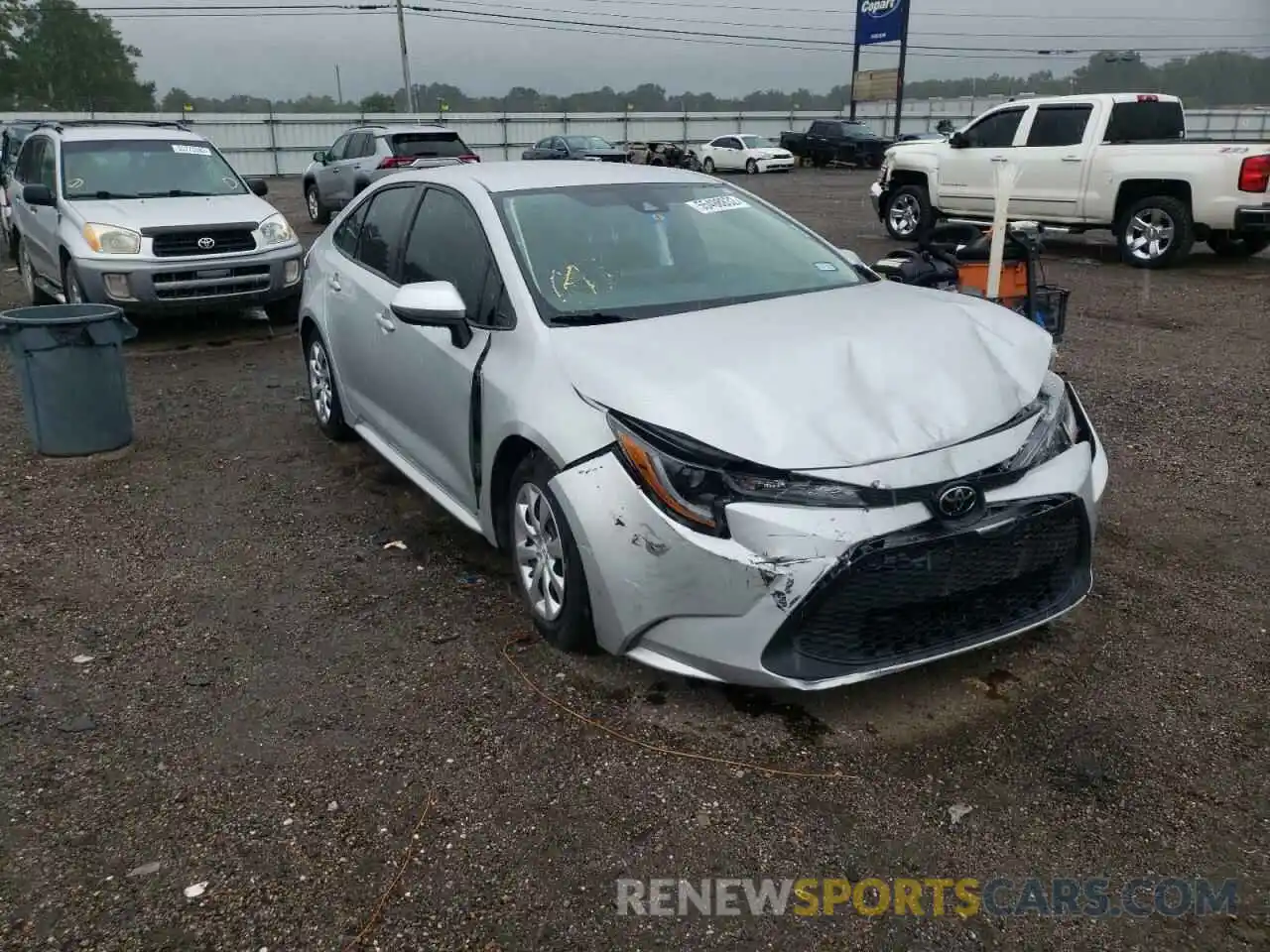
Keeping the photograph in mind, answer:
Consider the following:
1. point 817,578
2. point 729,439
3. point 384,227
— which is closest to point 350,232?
point 384,227

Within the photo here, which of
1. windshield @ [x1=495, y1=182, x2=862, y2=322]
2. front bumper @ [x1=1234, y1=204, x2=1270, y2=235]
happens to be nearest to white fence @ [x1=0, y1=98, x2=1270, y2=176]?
front bumper @ [x1=1234, y1=204, x2=1270, y2=235]

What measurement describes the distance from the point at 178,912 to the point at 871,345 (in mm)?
2634

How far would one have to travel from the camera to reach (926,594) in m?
2.96

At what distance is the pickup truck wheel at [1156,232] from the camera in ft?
37.8

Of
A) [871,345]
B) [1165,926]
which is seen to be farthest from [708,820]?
[871,345]

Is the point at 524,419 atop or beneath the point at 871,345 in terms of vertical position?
beneath

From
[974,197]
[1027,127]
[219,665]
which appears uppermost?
[1027,127]

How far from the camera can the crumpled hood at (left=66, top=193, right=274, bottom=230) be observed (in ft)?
27.7

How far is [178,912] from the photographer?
251 cm

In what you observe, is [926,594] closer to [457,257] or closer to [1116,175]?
[457,257]

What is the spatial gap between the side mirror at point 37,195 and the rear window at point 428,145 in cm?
839

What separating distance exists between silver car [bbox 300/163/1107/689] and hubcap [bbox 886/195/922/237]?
35.0ft

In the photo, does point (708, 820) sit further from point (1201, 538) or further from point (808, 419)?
point (1201, 538)

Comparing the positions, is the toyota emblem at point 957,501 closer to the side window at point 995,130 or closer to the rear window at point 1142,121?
the rear window at point 1142,121
